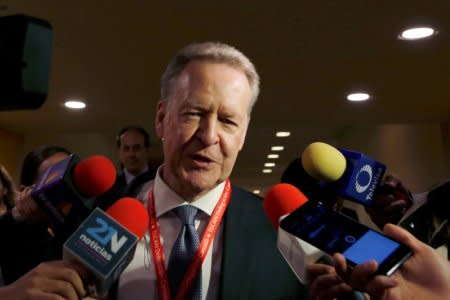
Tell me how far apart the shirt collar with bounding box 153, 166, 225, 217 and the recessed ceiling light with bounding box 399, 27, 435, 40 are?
2340mm

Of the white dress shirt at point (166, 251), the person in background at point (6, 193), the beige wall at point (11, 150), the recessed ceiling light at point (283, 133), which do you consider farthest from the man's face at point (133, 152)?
the recessed ceiling light at point (283, 133)

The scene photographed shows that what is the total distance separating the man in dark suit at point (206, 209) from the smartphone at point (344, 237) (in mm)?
210

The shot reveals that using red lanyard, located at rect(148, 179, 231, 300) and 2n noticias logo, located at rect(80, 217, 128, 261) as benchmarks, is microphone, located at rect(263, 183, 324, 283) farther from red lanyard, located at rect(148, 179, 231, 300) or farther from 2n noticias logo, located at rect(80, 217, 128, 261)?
2n noticias logo, located at rect(80, 217, 128, 261)

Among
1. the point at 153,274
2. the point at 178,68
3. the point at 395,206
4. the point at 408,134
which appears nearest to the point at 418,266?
the point at 395,206

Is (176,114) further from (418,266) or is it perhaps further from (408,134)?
(408,134)

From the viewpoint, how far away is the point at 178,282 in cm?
100

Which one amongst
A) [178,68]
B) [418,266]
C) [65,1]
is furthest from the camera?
[65,1]

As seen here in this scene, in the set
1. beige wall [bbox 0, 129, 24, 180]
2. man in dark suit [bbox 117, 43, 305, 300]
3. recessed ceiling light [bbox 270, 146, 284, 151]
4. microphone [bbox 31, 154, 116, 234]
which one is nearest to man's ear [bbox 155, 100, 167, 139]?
man in dark suit [bbox 117, 43, 305, 300]

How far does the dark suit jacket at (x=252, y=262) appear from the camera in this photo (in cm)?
99

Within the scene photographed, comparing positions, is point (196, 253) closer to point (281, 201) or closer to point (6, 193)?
point (281, 201)

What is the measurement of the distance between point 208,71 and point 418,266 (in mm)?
577

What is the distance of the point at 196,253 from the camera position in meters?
A: 1.01

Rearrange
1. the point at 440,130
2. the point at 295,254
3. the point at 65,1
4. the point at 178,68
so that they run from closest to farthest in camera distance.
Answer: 1. the point at 295,254
2. the point at 178,68
3. the point at 65,1
4. the point at 440,130

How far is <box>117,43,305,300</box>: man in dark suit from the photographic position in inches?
39.6
